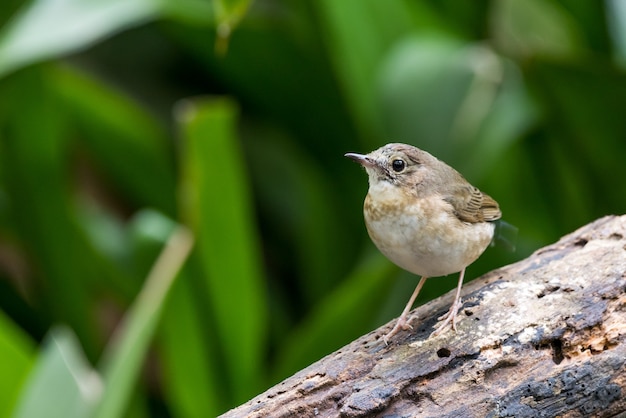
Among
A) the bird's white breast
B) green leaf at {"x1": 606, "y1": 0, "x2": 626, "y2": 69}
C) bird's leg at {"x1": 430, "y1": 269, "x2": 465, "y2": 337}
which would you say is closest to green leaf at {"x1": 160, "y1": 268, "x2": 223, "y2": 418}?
the bird's white breast

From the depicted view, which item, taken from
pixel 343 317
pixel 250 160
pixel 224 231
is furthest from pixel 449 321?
pixel 250 160

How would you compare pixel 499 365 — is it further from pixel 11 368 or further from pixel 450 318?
pixel 11 368

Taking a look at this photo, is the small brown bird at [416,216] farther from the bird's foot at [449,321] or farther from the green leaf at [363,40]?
the green leaf at [363,40]

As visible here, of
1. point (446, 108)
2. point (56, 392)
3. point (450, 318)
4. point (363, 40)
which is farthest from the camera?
point (363, 40)

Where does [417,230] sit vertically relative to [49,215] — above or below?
below

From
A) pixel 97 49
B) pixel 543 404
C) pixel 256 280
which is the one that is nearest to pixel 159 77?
pixel 97 49

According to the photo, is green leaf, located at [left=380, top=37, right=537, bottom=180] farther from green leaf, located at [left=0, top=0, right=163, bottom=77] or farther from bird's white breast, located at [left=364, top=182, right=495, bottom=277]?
bird's white breast, located at [left=364, top=182, right=495, bottom=277]
